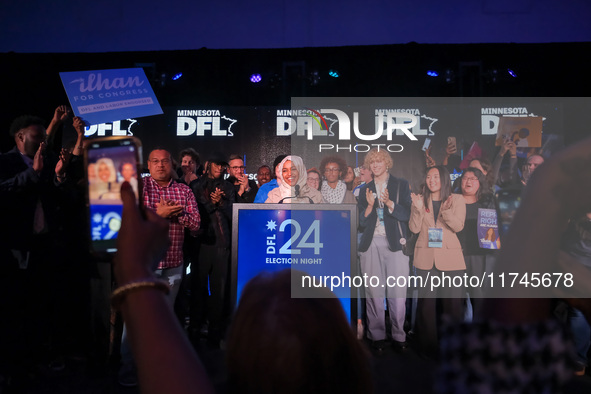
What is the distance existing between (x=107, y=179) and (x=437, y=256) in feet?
11.6

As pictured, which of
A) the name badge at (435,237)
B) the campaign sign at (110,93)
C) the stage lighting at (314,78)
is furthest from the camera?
the stage lighting at (314,78)

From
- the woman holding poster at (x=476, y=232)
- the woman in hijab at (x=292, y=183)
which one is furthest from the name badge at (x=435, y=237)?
the woman in hijab at (x=292, y=183)

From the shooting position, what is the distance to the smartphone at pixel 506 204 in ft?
13.7

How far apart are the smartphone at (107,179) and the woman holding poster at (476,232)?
152 inches

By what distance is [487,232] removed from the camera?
412 cm

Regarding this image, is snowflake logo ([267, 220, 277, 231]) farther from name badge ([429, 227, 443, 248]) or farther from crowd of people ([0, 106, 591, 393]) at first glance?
name badge ([429, 227, 443, 248])

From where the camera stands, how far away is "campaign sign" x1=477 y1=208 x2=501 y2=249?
4.11 metres

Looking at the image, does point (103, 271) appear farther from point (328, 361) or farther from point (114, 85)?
point (328, 361)

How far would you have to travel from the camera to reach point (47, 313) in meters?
3.53

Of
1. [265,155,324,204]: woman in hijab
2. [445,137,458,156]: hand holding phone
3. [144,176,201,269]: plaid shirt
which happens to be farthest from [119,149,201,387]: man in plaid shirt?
[445,137,458,156]: hand holding phone

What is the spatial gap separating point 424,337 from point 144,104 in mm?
3937

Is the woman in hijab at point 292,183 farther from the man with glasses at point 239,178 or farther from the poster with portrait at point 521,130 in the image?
the poster with portrait at point 521,130

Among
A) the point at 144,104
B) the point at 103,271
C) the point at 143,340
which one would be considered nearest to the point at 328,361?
the point at 143,340

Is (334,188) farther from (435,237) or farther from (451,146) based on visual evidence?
(451,146)
